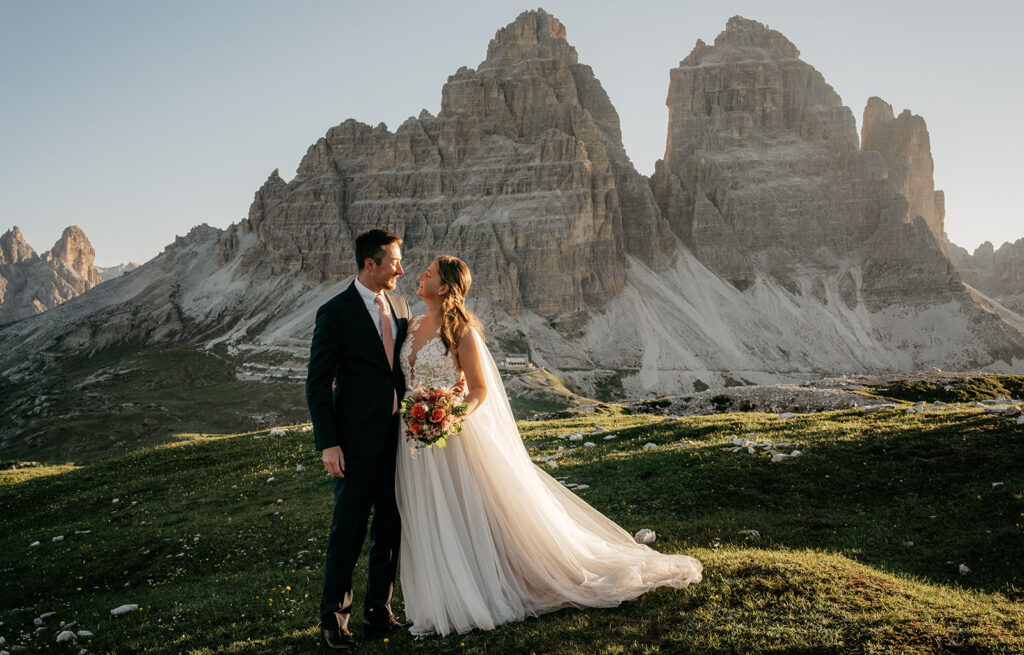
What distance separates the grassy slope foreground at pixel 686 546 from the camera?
25.2 ft

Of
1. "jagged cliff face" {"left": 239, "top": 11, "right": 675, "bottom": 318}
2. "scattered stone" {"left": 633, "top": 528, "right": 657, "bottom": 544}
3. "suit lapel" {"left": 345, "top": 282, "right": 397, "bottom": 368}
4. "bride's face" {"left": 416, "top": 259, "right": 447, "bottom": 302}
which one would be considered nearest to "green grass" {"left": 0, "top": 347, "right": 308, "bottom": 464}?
"jagged cliff face" {"left": 239, "top": 11, "right": 675, "bottom": 318}

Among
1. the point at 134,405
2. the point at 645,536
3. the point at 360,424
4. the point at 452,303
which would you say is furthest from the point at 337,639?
the point at 134,405

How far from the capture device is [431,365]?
30.5 feet

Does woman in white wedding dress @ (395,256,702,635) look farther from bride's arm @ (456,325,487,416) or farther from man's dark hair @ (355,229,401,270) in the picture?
man's dark hair @ (355,229,401,270)

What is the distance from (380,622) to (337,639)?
67 centimetres

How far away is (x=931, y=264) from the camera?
19750cm

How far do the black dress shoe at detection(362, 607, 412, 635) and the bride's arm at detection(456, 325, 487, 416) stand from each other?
10.2ft

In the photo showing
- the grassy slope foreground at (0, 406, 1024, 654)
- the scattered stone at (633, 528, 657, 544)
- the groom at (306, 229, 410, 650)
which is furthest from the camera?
the scattered stone at (633, 528, 657, 544)

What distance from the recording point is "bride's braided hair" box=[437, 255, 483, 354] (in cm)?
918

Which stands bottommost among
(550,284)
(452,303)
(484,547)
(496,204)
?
(484,547)

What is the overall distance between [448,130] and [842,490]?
187205 mm

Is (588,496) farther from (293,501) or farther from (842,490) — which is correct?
(293,501)

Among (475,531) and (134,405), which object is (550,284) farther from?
(475,531)

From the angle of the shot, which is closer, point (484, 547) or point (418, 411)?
point (418, 411)
